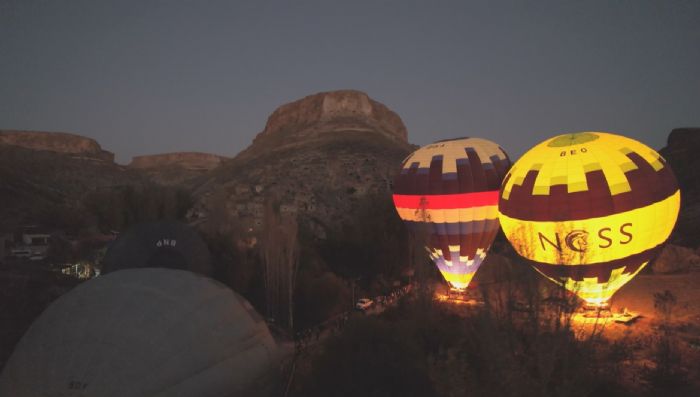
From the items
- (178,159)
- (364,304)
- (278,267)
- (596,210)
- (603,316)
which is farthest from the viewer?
(178,159)

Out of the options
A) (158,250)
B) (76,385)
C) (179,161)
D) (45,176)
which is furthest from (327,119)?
(76,385)

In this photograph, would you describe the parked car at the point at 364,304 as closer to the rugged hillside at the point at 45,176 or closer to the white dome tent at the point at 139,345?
the white dome tent at the point at 139,345

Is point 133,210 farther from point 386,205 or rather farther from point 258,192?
point 258,192

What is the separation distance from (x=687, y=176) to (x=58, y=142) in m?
122

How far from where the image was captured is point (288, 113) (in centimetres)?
11481

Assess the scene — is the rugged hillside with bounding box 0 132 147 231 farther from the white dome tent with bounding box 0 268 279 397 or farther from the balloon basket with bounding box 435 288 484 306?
the balloon basket with bounding box 435 288 484 306

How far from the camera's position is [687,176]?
129 feet

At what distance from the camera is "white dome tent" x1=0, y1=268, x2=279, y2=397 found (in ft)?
19.0

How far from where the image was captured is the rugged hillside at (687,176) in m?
27.6

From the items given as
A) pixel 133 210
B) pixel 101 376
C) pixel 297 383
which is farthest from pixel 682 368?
pixel 133 210

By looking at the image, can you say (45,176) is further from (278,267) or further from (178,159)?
(178,159)

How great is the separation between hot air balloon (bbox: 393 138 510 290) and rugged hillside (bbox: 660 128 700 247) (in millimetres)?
17450

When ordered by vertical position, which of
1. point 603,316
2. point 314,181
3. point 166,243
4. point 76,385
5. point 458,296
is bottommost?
point 458,296

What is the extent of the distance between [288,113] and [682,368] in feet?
366
